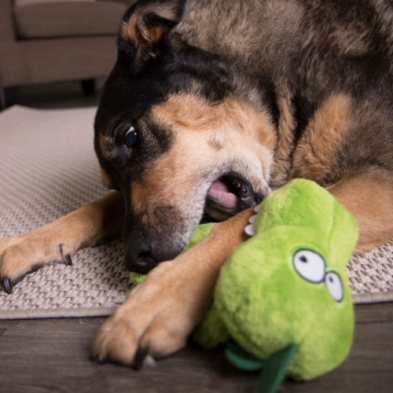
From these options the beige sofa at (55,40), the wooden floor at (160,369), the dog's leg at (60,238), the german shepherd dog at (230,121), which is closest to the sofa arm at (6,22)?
the beige sofa at (55,40)

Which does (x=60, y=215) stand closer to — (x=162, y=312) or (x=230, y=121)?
(x=230, y=121)

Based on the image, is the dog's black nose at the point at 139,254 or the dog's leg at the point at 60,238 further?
the dog's leg at the point at 60,238

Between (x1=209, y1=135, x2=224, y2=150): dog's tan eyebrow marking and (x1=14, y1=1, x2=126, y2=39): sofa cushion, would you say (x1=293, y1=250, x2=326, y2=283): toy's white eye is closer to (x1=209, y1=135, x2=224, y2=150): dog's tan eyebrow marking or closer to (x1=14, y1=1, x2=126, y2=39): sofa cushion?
(x1=209, y1=135, x2=224, y2=150): dog's tan eyebrow marking

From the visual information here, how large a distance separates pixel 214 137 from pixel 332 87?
1.18ft

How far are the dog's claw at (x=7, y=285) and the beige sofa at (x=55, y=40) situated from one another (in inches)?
148

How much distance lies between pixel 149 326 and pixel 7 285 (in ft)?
1.76

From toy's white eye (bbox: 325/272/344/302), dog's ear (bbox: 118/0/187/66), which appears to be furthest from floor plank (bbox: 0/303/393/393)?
dog's ear (bbox: 118/0/187/66)

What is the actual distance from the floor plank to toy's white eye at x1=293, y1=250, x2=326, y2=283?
0.16m

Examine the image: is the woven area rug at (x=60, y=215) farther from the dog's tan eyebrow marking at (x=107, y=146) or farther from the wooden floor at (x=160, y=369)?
the dog's tan eyebrow marking at (x=107, y=146)

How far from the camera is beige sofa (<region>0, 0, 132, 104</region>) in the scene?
427cm

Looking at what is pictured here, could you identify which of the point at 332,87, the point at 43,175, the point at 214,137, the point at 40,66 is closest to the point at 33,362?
the point at 214,137

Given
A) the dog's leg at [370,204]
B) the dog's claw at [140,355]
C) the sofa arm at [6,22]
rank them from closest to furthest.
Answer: the dog's claw at [140,355], the dog's leg at [370,204], the sofa arm at [6,22]

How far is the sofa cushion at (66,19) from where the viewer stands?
14.1 feet

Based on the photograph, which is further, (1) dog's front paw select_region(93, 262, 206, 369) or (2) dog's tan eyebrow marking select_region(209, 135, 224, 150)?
(2) dog's tan eyebrow marking select_region(209, 135, 224, 150)
